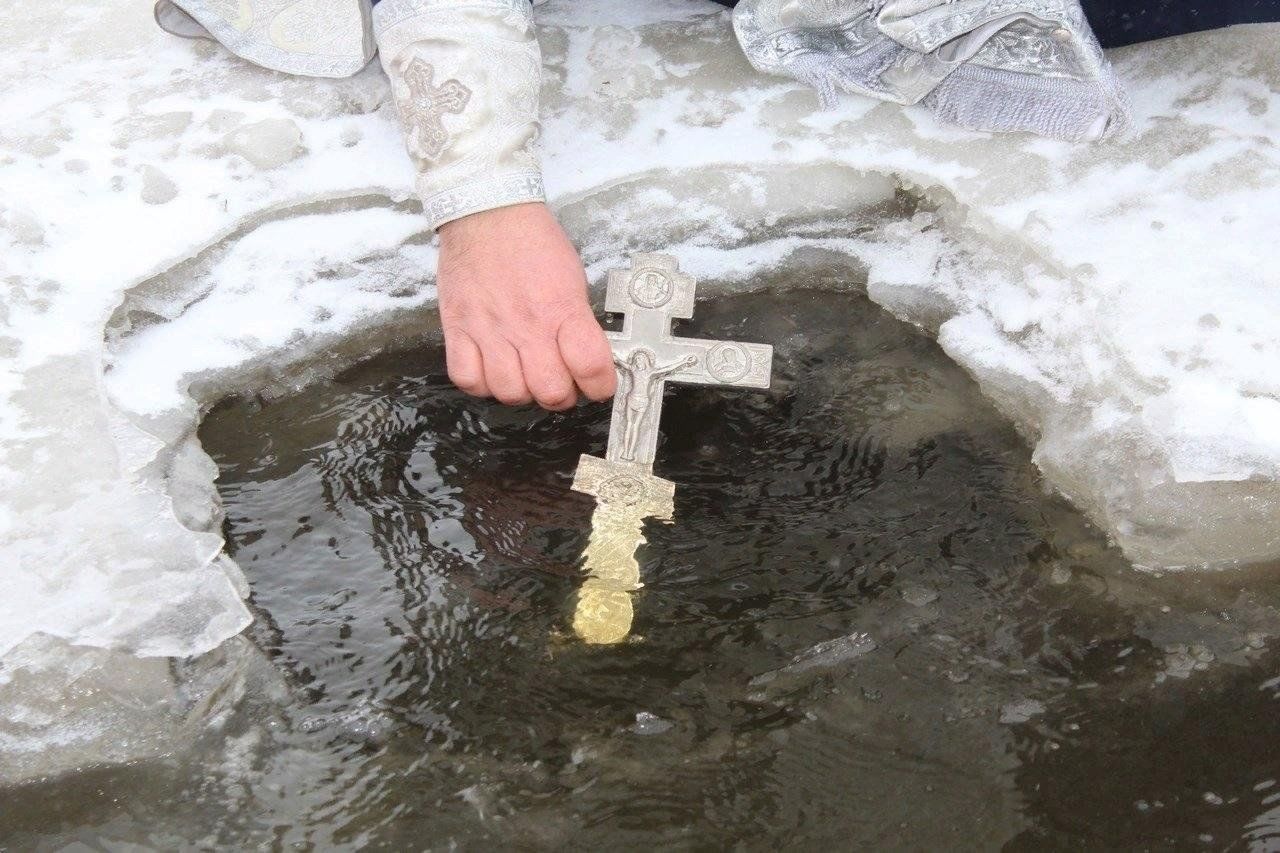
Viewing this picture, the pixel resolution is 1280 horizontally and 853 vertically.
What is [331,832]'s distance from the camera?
1446 millimetres

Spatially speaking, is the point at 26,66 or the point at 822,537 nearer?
the point at 822,537

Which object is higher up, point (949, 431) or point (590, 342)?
point (590, 342)

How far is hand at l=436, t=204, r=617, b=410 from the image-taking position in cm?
186

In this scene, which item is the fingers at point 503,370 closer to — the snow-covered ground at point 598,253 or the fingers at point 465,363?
the fingers at point 465,363

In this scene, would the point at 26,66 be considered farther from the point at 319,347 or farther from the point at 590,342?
the point at 590,342

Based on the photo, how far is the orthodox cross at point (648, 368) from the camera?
1814 mm

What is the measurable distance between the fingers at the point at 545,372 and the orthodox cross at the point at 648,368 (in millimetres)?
97

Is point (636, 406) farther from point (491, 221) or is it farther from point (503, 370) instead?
point (491, 221)

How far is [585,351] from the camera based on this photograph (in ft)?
6.04

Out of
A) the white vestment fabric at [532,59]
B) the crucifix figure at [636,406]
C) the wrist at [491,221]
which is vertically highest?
the white vestment fabric at [532,59]

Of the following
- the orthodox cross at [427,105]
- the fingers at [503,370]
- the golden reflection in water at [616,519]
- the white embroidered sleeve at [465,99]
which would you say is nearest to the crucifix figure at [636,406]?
Result: the golden reflection in water at [616,519]

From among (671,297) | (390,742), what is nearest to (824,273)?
(671,297)

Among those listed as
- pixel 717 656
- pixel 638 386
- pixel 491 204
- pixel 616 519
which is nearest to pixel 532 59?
pixel 491 204

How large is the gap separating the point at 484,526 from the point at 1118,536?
3.14 feet
